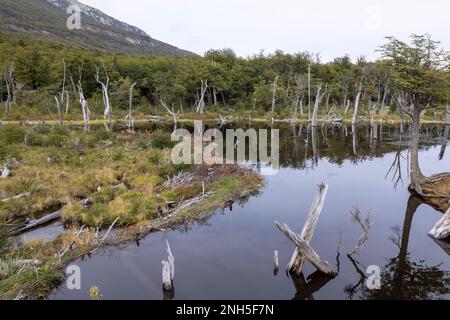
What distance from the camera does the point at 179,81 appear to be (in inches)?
2997

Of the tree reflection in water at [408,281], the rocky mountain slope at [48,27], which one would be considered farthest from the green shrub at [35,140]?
the rocky mountain slope at [48,27]

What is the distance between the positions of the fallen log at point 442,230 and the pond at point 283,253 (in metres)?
0.39

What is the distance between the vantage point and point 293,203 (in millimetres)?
18141

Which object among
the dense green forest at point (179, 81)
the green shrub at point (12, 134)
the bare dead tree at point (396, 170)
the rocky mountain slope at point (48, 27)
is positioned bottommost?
the bare dead tree at point (396, 170)

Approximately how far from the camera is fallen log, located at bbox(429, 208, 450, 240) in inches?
537

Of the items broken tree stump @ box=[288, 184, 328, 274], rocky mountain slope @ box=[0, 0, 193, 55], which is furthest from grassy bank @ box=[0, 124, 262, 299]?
rocky mountain slope @ box=[0, 0, 193, 55]

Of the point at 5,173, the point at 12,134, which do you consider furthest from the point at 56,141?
the point at 5,173

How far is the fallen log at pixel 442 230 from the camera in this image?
13.6 m

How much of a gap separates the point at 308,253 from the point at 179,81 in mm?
69131

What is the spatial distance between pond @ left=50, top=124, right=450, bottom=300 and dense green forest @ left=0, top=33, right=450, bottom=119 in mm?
38008

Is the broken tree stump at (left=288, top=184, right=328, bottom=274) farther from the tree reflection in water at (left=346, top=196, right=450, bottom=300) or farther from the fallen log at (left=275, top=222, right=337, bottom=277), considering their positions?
the tree reflection in water at (left=346, top=196, right=450, bottom=300)

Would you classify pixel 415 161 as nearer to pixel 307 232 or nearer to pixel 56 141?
pixel 307 232

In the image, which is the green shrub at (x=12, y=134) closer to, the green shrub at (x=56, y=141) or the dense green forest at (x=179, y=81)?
the green shrub at (x=56, y=141)

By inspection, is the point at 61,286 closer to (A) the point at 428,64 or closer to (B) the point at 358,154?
(A) the point at 428,64
